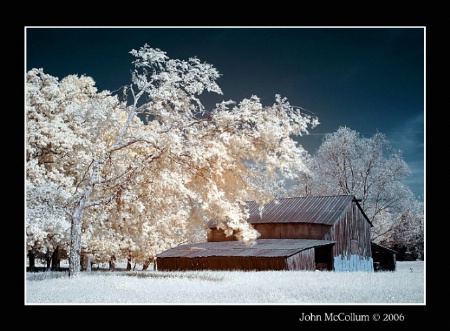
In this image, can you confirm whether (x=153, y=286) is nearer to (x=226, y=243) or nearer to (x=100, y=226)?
(x=100, y=226)

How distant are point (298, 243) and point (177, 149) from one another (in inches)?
681

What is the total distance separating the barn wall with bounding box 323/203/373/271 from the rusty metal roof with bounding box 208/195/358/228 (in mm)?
684

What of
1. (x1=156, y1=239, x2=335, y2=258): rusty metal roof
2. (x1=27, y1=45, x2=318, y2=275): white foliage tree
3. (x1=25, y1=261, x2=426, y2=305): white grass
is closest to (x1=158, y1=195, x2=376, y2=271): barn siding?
(x1=156, y1=239, x2=335, y2=258): rusty metal roof

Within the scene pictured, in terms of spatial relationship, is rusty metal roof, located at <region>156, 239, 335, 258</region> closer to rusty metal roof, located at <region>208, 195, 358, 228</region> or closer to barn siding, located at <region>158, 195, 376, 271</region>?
barn siding, located at <region>158, 195, 376, 271</region>

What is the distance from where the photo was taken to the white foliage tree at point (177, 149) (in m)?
18.3

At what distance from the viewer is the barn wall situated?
35.5m

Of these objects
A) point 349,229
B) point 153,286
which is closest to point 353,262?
point 349,229

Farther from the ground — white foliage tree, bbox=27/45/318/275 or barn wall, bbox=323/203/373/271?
white foliage tree, bbox=27/45/318/275

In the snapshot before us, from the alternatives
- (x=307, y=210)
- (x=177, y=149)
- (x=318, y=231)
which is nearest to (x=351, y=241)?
(x=318, y=231)

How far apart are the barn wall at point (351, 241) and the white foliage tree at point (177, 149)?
15737 mm

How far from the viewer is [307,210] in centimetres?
3725

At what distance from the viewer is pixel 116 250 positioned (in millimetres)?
34375

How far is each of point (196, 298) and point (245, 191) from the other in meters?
6.29

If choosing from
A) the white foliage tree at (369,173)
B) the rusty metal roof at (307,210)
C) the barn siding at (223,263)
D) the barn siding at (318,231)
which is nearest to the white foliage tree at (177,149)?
the barn siding at (223,263)
